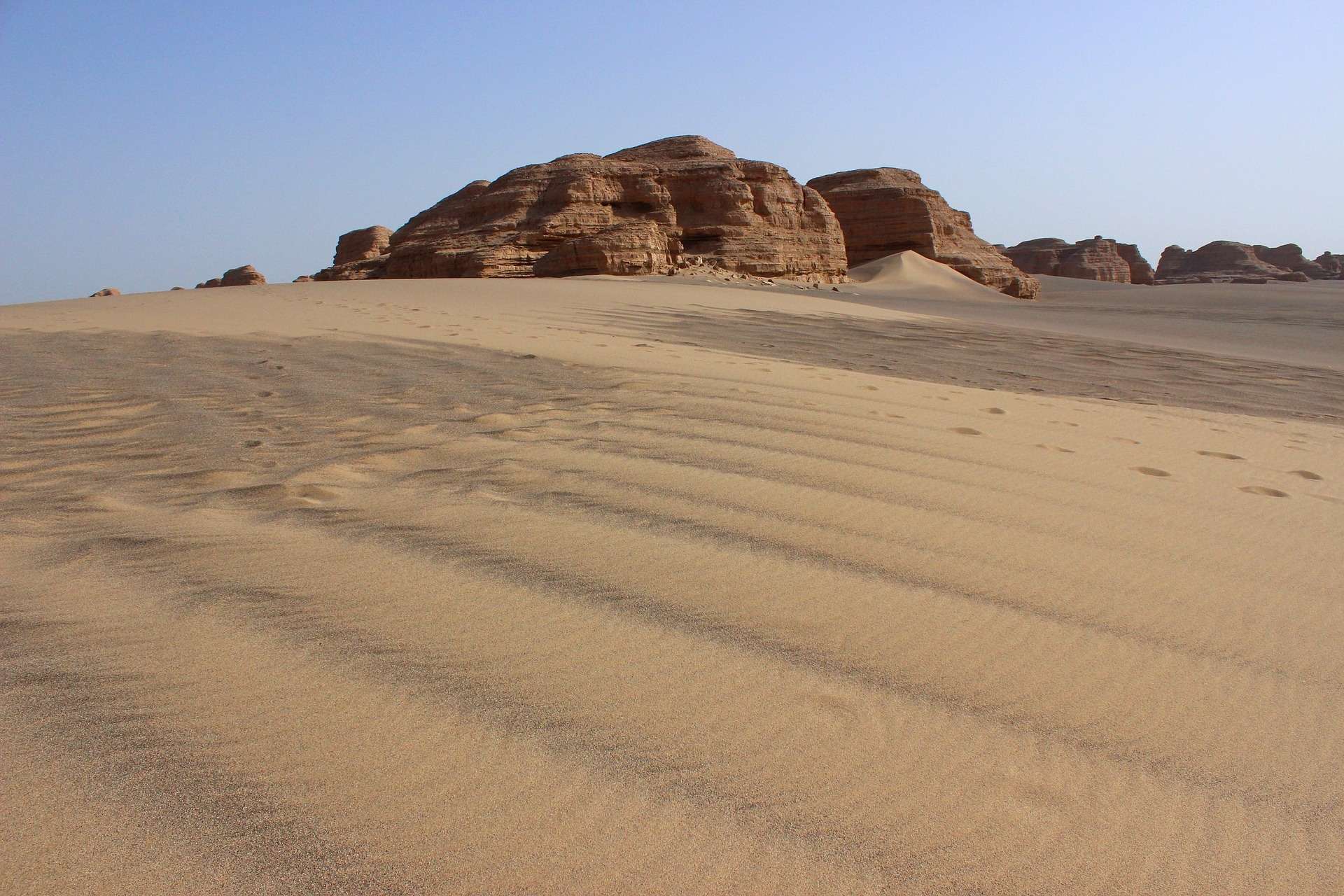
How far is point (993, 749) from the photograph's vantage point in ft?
3.50

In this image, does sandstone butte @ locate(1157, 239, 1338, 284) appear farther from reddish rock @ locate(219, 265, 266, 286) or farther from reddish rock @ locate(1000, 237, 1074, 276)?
reddish rock @ locate(219, 265, 266, 286)

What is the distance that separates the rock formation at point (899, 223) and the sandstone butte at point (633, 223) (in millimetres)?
4630

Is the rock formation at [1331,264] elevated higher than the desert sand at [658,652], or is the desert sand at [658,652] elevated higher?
the rock formation at [1331,264]

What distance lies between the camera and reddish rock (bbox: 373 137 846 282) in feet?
59.9

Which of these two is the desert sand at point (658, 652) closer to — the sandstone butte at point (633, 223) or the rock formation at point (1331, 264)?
the sandstone butte at point (633, 223)

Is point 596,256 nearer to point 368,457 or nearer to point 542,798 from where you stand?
point 368,457

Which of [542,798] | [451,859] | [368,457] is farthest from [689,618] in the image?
[368,457]

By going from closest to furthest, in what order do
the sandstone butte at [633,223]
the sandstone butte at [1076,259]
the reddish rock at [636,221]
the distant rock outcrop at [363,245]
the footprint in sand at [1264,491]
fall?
the footprint in sand at [1264,491]
the sandstone butte at [633,223]
the reddish rock at [636,221]
the distant rock outcrop at [363,245]
the sandstone butte at [1076,259]

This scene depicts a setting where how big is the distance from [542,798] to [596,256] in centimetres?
1635

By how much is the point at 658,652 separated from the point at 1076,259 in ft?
158

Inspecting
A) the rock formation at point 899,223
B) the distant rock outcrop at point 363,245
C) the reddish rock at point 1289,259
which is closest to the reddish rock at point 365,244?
the distant rock outcrop at point 363,245

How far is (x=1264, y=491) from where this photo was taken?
231cm

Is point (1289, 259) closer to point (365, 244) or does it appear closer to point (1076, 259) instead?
point (1076, 259)

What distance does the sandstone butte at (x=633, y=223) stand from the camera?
59.4 ft
